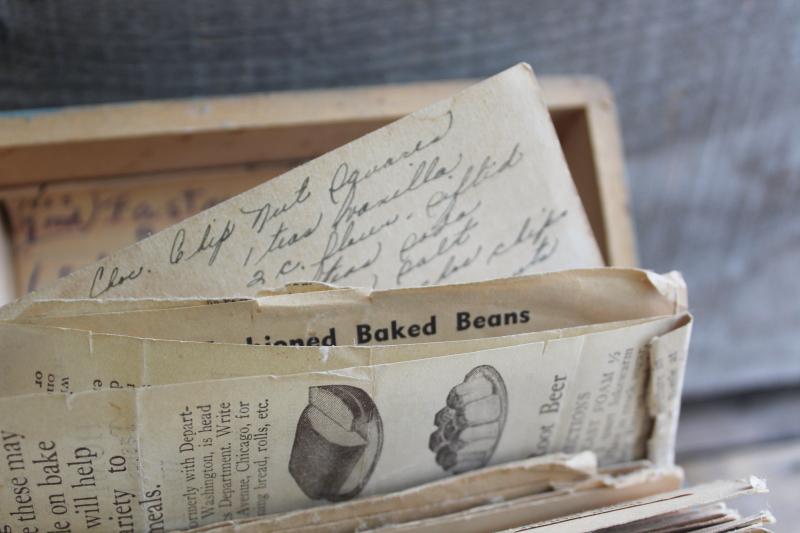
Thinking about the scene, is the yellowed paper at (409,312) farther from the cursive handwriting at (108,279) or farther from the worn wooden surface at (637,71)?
the worn wooden surface at (637,71)

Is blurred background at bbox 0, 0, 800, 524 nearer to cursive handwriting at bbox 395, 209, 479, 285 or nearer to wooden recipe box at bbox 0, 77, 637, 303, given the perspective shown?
wooden recipe box at bbox 0, 77, 637, 303

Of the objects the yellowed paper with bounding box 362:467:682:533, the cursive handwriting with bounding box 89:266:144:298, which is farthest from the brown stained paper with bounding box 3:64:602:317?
the yellowed paper with bounding box 362:467:682:533

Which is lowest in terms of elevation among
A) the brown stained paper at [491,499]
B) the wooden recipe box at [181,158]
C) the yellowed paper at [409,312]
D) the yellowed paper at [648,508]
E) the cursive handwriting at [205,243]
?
the yellowed paper at [648,508]

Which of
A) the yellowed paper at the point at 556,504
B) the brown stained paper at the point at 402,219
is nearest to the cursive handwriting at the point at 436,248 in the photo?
the brown stained paper at the point at 402,219

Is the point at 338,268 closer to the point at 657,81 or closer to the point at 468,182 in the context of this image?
the point at 468,182

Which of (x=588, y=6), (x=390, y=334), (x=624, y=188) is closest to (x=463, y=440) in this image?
(x=390, y=334)
